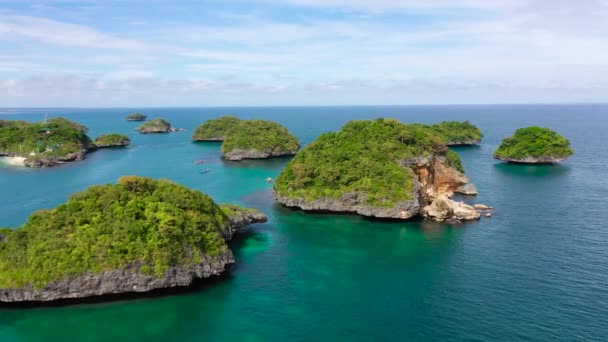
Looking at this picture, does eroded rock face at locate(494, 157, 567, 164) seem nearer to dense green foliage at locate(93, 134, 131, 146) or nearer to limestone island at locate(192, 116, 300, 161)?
limestone island at locate(192, 116, 300, 161)

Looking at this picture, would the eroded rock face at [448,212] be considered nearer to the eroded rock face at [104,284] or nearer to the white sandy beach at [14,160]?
the eroded rock face at [104,284]

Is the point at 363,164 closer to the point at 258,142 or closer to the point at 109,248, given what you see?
the point at 109,248

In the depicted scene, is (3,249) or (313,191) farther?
(313,191)

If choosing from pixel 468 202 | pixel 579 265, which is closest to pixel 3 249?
pixel 579 265

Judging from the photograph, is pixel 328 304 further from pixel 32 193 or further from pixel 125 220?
pixel 32 193

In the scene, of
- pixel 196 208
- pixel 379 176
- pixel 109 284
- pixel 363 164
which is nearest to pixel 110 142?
pixel 363 164
